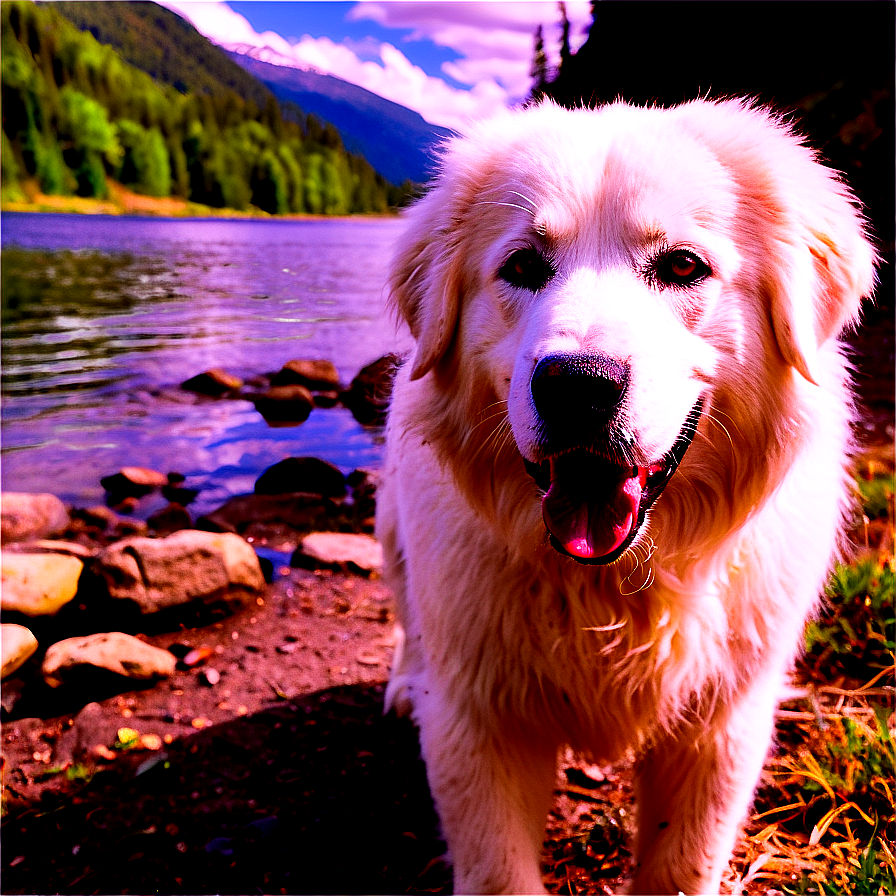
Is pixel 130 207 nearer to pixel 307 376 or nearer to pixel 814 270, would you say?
pixel 307 376

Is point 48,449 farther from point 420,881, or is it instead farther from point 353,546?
point 420,881

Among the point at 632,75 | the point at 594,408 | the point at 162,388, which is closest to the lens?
the point at 594,408

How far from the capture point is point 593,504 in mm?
1891

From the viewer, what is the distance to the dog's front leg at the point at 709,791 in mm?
2258

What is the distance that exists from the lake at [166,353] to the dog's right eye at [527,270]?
0.66 meters

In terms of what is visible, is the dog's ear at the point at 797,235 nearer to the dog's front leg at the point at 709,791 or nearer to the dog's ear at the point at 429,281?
the dog's ear at the point at 429,281

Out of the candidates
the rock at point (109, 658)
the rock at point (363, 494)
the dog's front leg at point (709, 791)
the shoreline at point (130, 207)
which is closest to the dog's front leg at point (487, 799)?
the dog's front leg at point (709, 791)

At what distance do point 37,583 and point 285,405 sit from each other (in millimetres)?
6487

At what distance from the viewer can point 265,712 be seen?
11.8 feet

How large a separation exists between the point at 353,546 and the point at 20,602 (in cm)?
218

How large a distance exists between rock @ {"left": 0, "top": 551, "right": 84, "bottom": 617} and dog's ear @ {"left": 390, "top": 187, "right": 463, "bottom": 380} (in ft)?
10.7

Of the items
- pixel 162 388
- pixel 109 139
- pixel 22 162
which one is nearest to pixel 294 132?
pixel 109 139

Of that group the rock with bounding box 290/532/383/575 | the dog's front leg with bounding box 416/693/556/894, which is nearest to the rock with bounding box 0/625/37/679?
the rock with bounding box 290/532/383/575

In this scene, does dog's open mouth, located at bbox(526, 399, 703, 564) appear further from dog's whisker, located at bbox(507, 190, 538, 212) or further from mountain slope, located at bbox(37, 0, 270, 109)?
mountain slope, located at bbox(37, 0, 270, 109)
